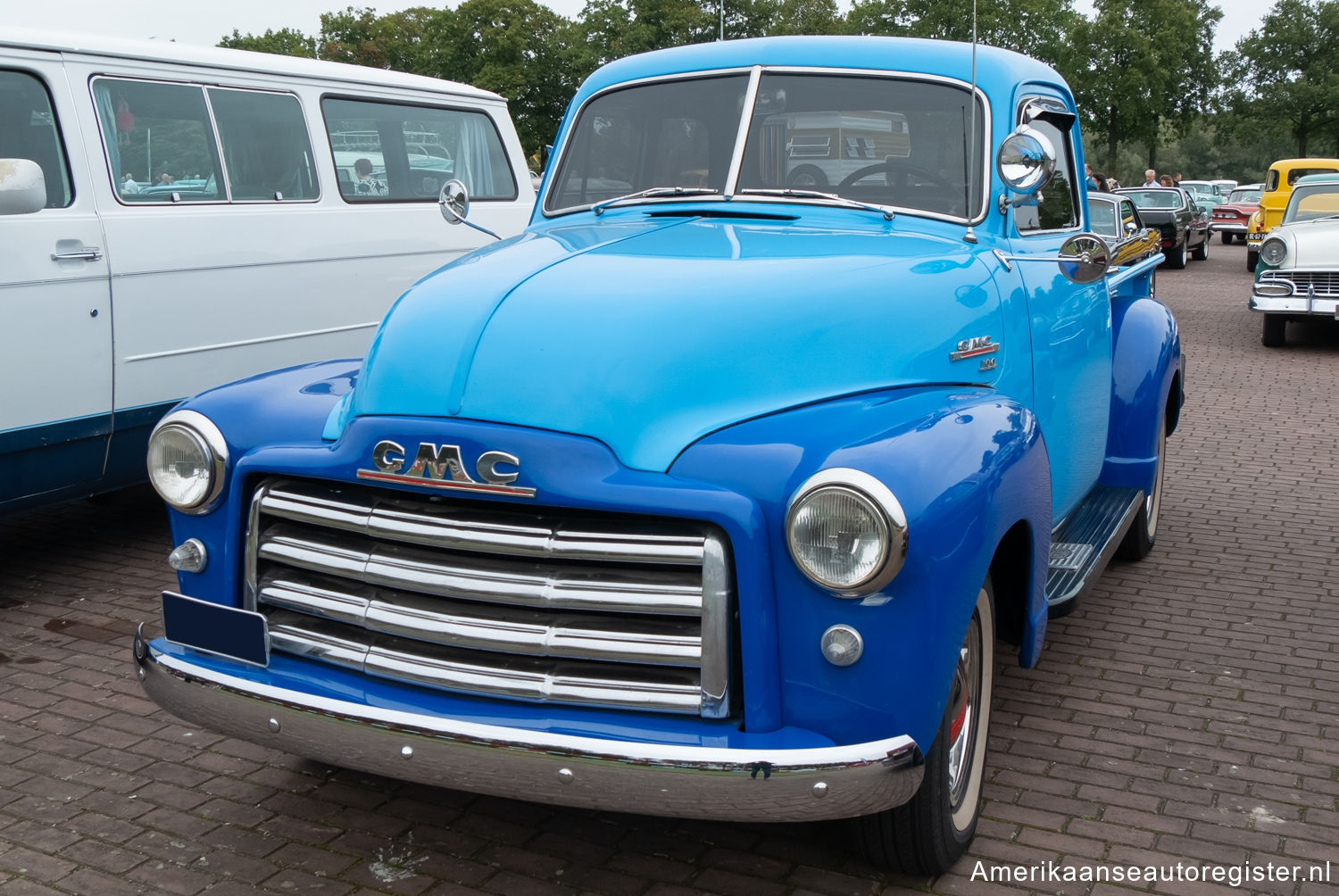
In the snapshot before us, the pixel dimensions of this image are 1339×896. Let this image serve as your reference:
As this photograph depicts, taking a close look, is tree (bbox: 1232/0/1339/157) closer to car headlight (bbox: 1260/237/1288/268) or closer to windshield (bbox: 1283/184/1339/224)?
windshield (bbox: 1283/184/1339/224)

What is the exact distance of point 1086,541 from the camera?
180 inches

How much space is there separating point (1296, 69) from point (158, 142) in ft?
191

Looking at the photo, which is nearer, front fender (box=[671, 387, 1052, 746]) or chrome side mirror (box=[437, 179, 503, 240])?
front fender (box=[671, 387, 1052, 746])

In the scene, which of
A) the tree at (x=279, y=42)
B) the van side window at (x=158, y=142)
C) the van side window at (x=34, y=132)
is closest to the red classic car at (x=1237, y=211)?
the van side window at (x=158, y=142)

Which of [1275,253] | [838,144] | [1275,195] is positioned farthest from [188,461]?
[1275,195]

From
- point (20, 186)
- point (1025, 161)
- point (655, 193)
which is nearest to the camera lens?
point (1025, 161)

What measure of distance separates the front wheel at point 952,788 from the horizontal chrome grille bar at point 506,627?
673 millimetres

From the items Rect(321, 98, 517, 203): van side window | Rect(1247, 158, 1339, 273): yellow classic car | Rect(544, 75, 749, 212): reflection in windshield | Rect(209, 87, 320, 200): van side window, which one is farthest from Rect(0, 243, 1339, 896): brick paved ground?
Rect(1247, 158, 1339, 273): yellow classic car

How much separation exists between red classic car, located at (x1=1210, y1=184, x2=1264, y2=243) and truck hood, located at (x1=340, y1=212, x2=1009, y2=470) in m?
32.1

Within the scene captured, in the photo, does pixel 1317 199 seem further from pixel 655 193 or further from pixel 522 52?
A: pixel 522 52

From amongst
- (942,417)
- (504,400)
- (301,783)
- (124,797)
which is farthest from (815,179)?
(124,797)

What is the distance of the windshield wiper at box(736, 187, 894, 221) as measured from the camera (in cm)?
388

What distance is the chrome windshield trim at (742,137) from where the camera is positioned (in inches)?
157

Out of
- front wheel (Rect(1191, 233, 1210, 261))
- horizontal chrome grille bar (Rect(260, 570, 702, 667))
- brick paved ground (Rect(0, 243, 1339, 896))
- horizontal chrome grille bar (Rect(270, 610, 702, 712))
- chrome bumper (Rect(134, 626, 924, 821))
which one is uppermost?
horizontal chrome grille bar (Rect(260, 570, 702, 667))
